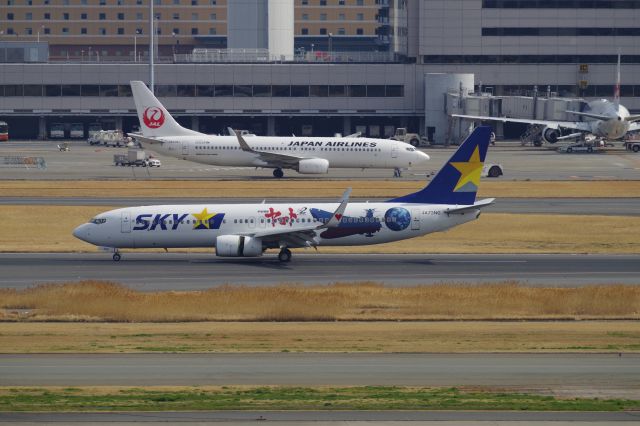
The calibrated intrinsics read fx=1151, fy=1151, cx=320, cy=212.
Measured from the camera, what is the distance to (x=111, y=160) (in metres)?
124

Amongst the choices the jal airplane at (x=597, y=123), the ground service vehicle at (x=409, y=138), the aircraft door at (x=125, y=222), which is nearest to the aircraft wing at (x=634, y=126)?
the jal airplane at (x=597, y=123)

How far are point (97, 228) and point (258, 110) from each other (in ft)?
331

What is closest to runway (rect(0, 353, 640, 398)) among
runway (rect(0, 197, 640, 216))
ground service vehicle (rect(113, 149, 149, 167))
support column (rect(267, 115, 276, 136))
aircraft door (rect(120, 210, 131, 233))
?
aircraft door (rect(120, 210, 131, 233))

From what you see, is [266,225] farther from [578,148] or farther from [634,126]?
[634,126]

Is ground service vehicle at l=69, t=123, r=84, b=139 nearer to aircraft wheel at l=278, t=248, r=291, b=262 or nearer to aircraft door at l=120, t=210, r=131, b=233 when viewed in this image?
aircraft door at l=120, t=210, r=131, b=233

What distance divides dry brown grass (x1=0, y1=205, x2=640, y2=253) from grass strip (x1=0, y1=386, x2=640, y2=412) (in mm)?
32154

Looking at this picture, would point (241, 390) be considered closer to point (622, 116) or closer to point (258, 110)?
point (622, 116)

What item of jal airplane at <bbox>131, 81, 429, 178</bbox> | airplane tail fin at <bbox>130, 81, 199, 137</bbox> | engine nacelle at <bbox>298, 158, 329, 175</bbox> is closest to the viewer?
engine nacelle at <bbox>298, 158, 329, 175</bbox>

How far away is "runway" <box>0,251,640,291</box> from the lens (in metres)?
53.1

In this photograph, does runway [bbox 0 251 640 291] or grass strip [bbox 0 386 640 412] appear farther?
runway [bbox 0 251 640 291]

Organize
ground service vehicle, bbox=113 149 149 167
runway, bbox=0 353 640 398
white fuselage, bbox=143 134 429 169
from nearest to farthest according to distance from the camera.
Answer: runway, bbox=0 353 640 398, white fuselage, bbox=143 134 429 169, ground service vehicle, bbox=113 149 149 167

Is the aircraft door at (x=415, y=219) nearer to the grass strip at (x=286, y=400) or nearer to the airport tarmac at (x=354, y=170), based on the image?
the grass strip at (x=286, y=400)

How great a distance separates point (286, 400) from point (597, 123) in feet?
379

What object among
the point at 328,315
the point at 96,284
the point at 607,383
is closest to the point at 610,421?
the point at 607,383
